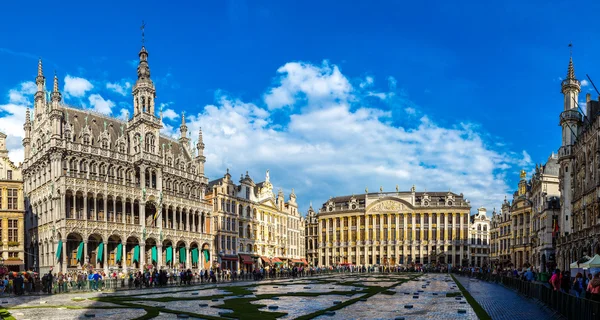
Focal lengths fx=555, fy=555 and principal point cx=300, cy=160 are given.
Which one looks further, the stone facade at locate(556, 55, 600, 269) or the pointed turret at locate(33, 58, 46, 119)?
the pointed turret at locate(33, 58, 46, 119)

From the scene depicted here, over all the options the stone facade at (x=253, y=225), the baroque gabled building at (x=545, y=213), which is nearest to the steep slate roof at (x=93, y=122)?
the stone facade at (x=253, y=225)

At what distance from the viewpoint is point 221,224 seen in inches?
3447

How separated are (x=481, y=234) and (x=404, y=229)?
39383mm

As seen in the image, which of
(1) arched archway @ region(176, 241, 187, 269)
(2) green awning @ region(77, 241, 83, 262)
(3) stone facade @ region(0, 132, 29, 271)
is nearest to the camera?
(2) green awning @ region(77, 241, 83, 262)

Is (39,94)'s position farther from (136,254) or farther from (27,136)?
(136,254)

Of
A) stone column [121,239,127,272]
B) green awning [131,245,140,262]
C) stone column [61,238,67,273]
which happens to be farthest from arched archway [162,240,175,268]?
stone column [61,238,67,273]

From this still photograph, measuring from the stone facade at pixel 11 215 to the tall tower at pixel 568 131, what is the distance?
64.3m

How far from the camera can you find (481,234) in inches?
6329

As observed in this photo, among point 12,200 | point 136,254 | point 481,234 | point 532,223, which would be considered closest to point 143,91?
point 12,200

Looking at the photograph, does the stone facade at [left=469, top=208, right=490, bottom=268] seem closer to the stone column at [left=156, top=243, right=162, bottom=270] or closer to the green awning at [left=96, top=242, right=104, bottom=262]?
the stone column at [left=156, top=243, right=162, bottom=270]

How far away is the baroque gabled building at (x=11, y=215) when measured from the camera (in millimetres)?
60656

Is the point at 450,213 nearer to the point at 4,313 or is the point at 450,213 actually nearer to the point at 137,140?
the point at 137,140

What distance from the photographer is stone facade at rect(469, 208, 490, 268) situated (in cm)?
15338

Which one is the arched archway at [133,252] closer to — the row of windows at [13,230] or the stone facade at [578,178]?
the row of windows at [13,230]
